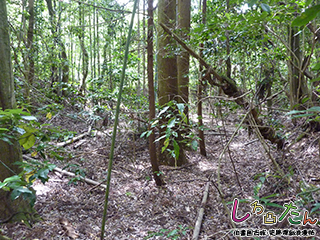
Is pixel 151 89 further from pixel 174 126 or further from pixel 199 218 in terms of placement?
pixel 199 218

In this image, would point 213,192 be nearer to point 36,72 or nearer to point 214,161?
point 214,161

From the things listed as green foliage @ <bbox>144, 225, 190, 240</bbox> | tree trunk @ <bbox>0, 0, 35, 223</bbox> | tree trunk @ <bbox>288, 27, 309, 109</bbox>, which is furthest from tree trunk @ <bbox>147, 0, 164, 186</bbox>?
tree trunk @ <bbox>288, 27, 309, 109</bbox>

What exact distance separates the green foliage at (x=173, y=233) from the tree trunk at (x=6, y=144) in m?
1.48

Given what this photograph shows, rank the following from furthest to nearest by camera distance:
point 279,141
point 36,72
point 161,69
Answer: point 36,72
point 161,69
point 279,141

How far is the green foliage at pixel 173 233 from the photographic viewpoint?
261 centimetres

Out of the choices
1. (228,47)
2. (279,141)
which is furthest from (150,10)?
(279,141)

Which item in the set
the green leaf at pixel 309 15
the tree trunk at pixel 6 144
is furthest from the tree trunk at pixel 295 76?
the tree trunk at pixel 6 144

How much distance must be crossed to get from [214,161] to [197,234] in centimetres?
264

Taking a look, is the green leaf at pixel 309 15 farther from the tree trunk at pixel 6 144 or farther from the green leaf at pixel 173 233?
the tree trunk at pixel 6 144

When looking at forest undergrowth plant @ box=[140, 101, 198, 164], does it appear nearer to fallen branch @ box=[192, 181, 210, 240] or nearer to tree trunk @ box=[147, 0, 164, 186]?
tree trunk @ box=[147, 0, 164, 186]

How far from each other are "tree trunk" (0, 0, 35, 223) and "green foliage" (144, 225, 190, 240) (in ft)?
4.86

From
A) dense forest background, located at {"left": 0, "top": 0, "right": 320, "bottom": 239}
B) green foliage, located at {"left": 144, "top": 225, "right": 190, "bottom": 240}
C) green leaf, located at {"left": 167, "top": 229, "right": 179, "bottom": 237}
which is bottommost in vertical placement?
green foliage, located at {"left": 144, "top": 225, "right": 190, "bottom": 240}

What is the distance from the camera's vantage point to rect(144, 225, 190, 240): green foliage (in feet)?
8.57

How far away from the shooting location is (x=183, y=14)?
17.0 ft
